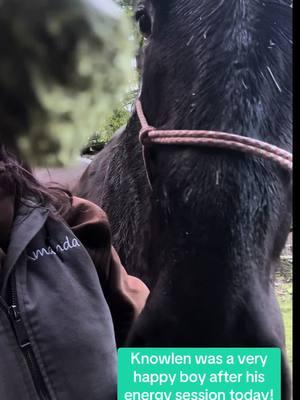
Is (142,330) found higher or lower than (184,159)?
lower

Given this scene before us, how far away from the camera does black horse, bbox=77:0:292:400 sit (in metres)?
0.39

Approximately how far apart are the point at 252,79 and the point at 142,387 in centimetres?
27

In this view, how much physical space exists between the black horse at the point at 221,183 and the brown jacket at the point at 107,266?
0.10ft

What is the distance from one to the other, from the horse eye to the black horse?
0.03 meters

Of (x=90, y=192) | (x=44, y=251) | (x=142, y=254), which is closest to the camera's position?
(x=44, y=251)

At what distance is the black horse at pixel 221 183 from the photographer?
390mm

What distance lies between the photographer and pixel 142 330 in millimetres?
440

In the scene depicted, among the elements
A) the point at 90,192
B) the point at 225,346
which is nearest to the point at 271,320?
the point at 225,346

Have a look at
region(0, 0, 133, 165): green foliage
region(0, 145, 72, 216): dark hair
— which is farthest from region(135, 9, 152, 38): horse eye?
region(0, 0, 133, 165): green foliage

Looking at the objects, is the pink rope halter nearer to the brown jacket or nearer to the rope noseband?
the rope noseband
